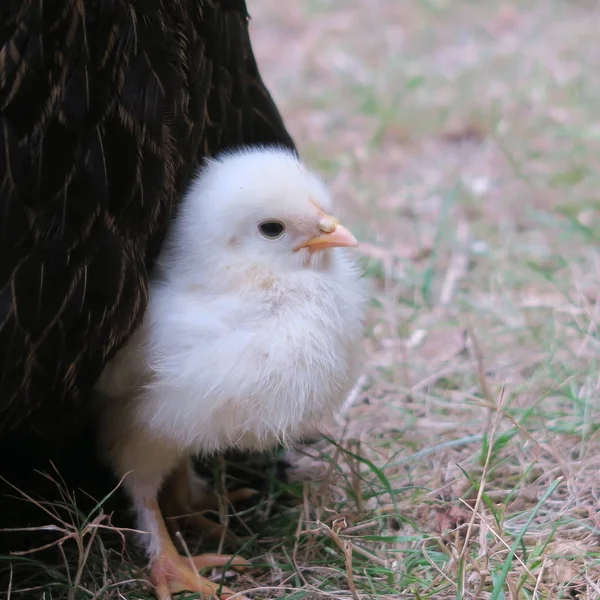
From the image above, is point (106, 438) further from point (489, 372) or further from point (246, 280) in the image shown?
point (489, 372)

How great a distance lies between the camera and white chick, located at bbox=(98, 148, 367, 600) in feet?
3.67

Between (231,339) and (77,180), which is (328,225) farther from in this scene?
(77,180)

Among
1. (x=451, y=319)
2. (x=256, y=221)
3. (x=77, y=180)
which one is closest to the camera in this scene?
(x=77, y=180)

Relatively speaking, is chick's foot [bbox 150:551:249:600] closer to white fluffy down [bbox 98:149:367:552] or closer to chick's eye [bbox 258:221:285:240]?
white fluffy down [bbox 98:149:367:552]

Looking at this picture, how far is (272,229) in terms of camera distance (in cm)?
121

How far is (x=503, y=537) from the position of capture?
1.25 meters

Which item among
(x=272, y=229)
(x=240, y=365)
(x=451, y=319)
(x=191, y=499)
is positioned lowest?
(x=191, y=499)

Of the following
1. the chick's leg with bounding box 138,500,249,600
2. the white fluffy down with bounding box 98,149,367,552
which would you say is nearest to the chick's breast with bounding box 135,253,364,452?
the white fluffy down with bounding box 98,149,367,552

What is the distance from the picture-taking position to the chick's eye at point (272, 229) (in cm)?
121

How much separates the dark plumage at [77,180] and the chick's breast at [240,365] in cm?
7

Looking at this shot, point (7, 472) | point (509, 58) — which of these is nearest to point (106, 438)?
point (7, 472)

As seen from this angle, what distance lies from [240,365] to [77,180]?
297 millimetres

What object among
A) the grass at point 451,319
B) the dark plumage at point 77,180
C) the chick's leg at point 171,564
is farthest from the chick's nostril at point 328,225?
the chick's leg at point 171,564

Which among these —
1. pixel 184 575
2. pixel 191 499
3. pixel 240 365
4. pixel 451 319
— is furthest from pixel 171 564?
pixel 451 319
